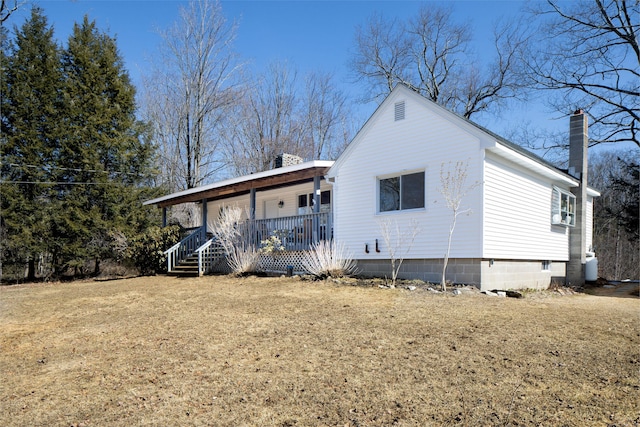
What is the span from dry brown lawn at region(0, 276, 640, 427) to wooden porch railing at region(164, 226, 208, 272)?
738 cm

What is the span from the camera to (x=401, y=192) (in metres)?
11.0

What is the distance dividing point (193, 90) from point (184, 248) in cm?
1339

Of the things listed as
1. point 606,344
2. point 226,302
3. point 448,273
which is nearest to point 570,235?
point 448,273

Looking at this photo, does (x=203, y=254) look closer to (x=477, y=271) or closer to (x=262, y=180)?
(x=262, y=180)

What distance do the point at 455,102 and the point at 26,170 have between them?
75.0 ft

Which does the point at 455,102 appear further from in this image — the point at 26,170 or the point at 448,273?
the point at 26,170

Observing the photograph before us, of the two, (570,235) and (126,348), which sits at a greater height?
(570,235)

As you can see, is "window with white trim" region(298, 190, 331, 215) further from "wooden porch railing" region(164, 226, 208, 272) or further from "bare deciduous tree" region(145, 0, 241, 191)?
"bare deciduous tree" region(145, 0, 241, 191)

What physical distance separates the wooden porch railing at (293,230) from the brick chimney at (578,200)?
819 cm

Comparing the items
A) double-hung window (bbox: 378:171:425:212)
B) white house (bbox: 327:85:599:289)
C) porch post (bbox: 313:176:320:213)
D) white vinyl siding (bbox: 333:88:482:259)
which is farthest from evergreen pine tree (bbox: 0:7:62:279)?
double-hung window (bbox: 378:171:425:212)

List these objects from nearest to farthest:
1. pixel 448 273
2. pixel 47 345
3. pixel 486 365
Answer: pixel 486 365 → pixel 47 345 → pixel 448 273

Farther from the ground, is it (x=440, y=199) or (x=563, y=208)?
(x=440, y=199)

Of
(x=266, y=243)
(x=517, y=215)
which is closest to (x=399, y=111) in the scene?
(x=517, y=215)

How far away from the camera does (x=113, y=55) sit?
19.2m
